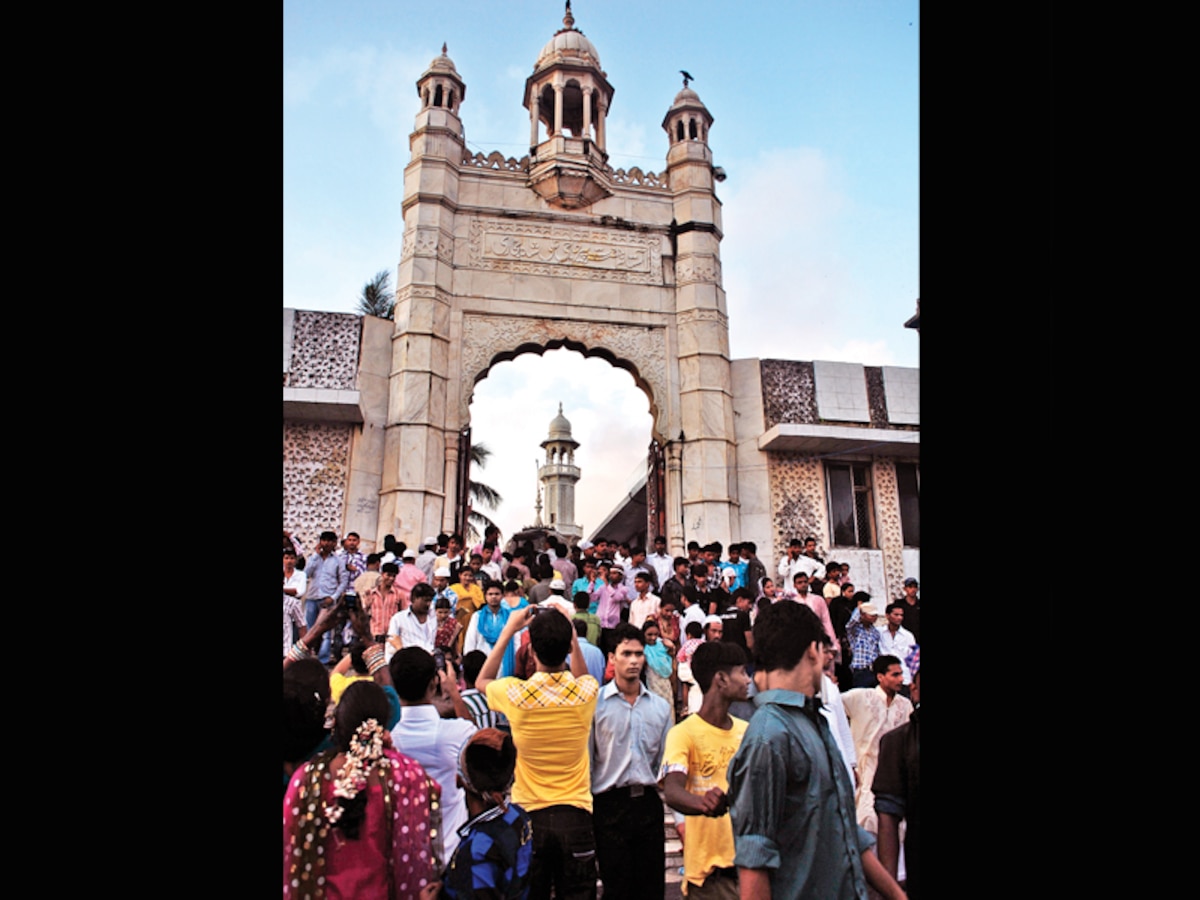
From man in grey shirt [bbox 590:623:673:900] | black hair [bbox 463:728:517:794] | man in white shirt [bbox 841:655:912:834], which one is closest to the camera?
black hair [bbox 463:728:517:794]

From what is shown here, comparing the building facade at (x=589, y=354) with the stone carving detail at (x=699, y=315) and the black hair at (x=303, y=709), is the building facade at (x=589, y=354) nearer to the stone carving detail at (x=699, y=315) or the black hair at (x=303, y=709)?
the stone carving detail at (x=699, y=315)

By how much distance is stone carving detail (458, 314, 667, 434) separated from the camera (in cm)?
1409

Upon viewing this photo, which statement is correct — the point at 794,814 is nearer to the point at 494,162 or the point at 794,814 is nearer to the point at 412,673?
the point at 412,673

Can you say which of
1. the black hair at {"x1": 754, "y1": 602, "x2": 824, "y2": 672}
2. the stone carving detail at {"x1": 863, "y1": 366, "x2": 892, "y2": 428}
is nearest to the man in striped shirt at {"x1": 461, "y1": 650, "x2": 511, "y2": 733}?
the black hair at {"x1": 754, "y1": 602, "x2": 824, "y2": 672}

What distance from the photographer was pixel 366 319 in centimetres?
1385

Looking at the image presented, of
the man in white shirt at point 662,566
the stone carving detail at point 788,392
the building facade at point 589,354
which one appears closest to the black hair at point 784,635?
the man in white shirt at point 662,566

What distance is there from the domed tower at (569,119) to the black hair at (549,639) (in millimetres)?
12871

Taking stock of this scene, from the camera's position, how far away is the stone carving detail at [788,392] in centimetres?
1451

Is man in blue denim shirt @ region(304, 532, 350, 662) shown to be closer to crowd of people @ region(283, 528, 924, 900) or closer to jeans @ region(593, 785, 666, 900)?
crowd of people @ region(283, 528, 924, 900)

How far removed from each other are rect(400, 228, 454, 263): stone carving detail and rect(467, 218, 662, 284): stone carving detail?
1.63ft
